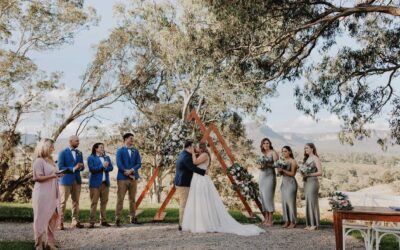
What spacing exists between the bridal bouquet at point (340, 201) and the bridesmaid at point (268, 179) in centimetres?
319

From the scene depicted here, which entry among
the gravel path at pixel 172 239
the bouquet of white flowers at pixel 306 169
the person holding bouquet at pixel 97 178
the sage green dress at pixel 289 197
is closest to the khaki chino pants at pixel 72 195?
the person holding bouquet at pixel 97 178

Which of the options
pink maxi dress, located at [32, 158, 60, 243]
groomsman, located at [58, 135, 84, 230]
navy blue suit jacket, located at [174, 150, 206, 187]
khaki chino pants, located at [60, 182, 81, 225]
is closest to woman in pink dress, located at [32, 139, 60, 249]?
pink maxi dress, located at [32, 158, 60, 243]

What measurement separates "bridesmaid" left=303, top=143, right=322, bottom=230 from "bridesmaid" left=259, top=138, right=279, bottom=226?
0.82 meters

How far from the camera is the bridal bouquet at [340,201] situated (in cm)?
740

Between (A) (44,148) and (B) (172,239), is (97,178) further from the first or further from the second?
(A) (44,148)

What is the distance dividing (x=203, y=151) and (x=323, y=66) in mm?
5593

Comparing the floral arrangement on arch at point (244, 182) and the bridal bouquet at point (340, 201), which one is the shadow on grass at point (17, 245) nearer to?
the bridal bouquet at point (340, 201)

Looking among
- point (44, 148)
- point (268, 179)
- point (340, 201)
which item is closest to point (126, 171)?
point (268, 179)

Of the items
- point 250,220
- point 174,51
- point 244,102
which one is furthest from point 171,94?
point 250,220

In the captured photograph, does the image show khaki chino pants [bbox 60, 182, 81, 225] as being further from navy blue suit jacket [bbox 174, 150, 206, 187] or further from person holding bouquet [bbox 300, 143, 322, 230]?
person holding bouquet [bbox 300, 143, 322, 230]

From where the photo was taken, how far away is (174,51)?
2158 centimetres

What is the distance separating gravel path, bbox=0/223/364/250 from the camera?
806 centimetres

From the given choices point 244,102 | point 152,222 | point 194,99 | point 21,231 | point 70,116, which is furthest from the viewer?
point 194,99

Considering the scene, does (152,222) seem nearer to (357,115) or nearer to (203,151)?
(203,151)
